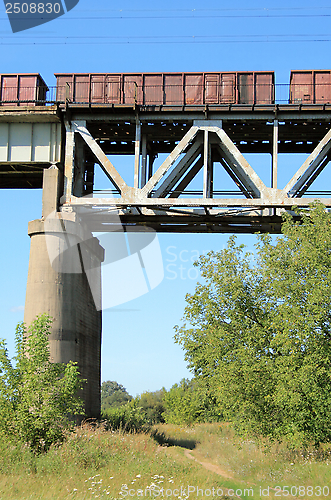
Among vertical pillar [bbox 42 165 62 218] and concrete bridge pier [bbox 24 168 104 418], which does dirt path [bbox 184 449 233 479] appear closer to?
concrete bridge pier [bbox 24 168 104 418]

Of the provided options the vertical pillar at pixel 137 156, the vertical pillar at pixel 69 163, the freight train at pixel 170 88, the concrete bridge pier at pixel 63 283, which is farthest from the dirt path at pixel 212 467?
the freight train at pixel 170 88

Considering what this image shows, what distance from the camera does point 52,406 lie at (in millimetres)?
16766

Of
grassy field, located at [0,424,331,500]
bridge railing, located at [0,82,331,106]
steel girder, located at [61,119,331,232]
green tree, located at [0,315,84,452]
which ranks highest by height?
bridge railing, located at [0,82,331,106]

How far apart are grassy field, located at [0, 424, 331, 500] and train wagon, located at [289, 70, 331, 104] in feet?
55.2

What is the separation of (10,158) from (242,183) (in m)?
12.1

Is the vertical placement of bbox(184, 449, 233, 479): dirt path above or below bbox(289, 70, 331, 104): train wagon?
below

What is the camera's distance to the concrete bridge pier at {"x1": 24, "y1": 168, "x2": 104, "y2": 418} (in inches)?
941

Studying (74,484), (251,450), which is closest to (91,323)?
(251,450)

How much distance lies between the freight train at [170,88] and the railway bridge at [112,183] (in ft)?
2.12

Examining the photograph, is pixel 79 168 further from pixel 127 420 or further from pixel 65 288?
pixel 127 420

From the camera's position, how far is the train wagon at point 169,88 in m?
26.8

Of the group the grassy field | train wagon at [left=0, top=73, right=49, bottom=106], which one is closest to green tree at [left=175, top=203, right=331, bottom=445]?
the grassy field

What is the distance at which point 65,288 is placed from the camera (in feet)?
80.3

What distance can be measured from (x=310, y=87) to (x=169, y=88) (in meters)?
7.27
